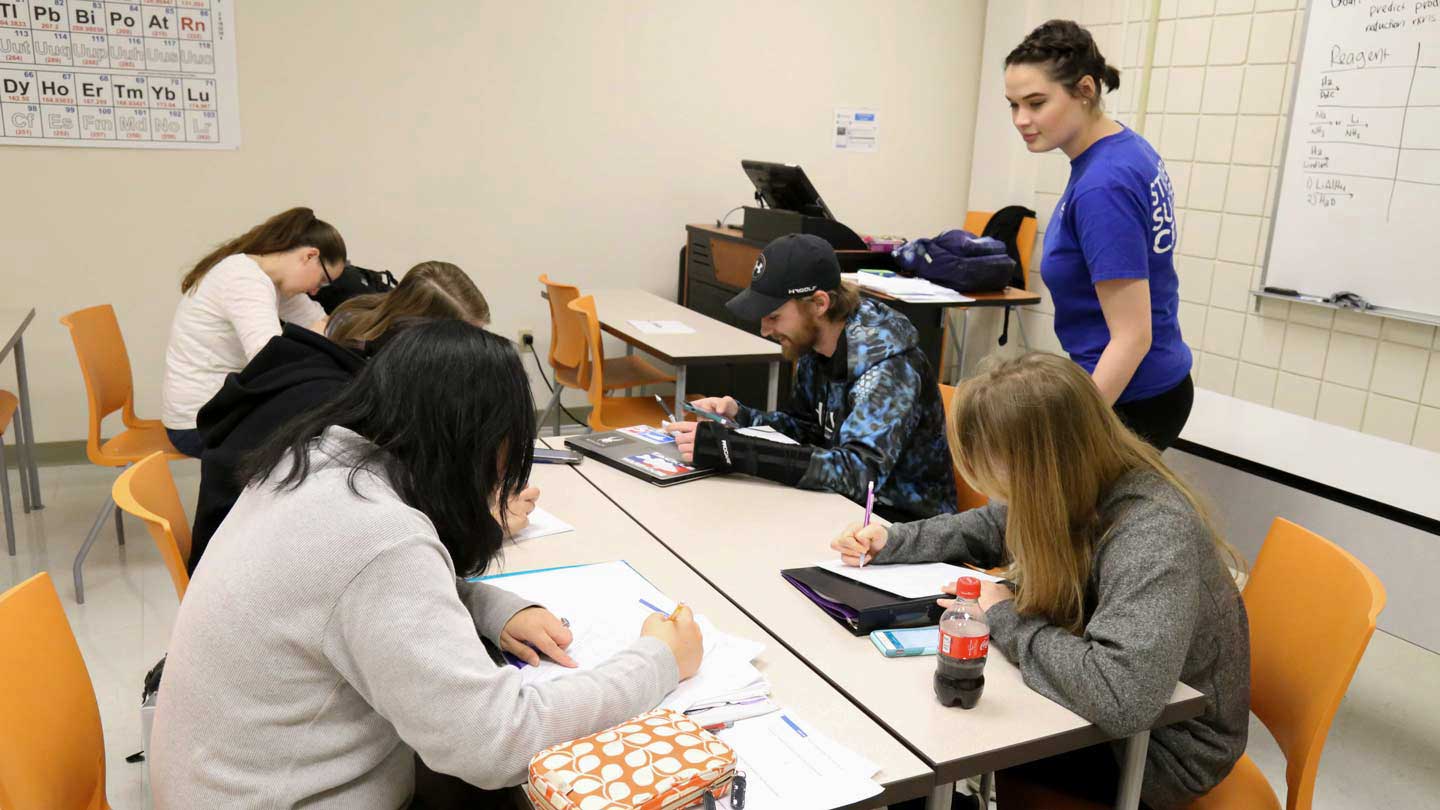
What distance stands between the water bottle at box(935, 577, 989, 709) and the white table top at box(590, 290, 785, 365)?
7.03ft

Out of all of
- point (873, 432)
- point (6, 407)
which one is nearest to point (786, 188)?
point (873, 432)

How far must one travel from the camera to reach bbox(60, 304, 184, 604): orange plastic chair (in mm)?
3018

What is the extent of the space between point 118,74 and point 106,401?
1610mm

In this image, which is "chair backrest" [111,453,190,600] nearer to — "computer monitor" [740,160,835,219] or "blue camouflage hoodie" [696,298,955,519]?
"blue camouflage hoodie" [696,298,955,519]

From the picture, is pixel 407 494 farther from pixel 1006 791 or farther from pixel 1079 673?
pixel 1006 791

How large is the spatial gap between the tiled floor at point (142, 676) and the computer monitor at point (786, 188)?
2.45 metres

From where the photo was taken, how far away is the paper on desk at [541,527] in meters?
1.82

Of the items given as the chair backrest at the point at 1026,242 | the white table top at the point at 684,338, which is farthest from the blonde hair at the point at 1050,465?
the chair backrest at the point at 1026,242

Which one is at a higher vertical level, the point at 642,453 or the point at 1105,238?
the point at 1105,238

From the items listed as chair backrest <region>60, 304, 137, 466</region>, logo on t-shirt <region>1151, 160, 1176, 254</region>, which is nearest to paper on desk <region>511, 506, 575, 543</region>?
logo on t-shirt <region>1151, 160, 1176, 254</region>

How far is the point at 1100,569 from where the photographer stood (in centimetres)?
139

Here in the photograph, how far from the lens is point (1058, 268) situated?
86.4 inches

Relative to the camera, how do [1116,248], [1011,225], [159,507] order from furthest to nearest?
1. [1011,225]
2. [1116,248]
3. [159,507]

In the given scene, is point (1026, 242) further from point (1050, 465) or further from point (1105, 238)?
point (1050, 465)
